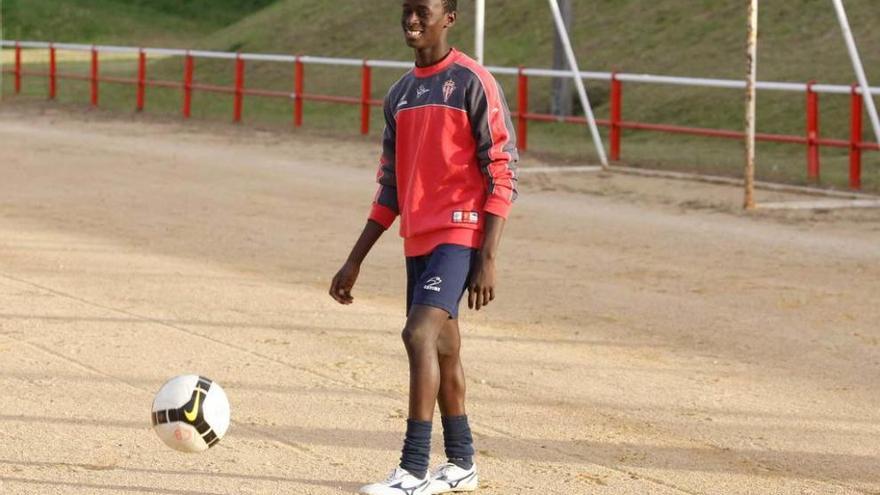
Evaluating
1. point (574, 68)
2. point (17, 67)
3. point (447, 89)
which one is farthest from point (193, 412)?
point (17, 67)

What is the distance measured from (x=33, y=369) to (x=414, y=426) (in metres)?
2.69

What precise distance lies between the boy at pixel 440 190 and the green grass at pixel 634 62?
471 inches

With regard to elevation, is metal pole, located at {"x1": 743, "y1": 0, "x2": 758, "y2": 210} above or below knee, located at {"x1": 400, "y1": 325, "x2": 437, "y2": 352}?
above

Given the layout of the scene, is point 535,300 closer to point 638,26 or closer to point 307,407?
point 307,407

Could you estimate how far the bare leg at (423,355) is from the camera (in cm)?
517

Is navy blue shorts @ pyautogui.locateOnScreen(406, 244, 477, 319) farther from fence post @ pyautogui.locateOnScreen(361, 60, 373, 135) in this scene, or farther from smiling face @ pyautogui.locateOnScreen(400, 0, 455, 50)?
fence post @ pyautogui.locateOnScreen(361, 60, 373, 135)

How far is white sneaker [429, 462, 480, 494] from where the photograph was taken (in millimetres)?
5336

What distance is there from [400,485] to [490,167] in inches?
39.7

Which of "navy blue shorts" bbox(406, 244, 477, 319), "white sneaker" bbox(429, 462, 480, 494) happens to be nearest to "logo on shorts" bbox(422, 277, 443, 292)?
"navy blue shorts" bbox(406, 244, 477, 319)

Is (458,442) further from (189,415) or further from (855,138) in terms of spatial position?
(855,138)

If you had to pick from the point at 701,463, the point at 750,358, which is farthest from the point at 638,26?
the point at 701,463

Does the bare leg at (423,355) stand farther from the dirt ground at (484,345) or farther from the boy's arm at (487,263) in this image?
the dirt ground at (484,345)

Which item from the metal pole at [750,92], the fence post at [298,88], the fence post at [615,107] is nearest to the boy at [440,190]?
the metal pole at [750,92]

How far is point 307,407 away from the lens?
6676 millimetres
